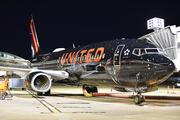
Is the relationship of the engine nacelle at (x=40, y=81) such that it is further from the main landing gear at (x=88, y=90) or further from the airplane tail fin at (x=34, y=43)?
the airplane tail fin at (x=34, y=43)

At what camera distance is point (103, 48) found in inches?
439

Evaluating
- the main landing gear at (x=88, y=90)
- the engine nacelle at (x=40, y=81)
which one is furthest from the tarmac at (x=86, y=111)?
the main landing gear at (x=88, y=90)

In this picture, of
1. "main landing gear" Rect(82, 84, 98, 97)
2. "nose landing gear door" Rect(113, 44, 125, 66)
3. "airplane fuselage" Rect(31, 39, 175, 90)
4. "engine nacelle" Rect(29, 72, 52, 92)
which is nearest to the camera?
"airplane fuselage" Rect(31, 39, 175, 90)

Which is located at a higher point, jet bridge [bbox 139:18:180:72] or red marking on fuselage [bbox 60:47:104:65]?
jet bridge [bbox 139:18:180:72]

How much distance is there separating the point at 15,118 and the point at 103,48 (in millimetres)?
6139

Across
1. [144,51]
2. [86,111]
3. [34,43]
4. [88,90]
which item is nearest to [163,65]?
[144,51]

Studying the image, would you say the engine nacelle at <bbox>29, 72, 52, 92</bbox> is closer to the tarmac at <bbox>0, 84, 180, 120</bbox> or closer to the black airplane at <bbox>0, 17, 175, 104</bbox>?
the black airplane at <bbox>0, 17, 175, 104</bbox>

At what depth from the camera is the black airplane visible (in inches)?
349

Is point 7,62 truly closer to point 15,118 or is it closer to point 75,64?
point 75,64

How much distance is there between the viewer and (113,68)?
9984 mm

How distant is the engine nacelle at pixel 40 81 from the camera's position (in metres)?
12.2

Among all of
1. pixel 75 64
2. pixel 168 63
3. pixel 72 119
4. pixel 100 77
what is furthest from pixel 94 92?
pixel 72 119

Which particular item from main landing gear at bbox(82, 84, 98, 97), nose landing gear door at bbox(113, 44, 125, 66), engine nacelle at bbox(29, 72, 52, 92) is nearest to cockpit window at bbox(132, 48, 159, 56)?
nose landing gear door at bbox(113, 44, 125, 66)

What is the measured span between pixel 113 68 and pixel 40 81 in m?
4.97
